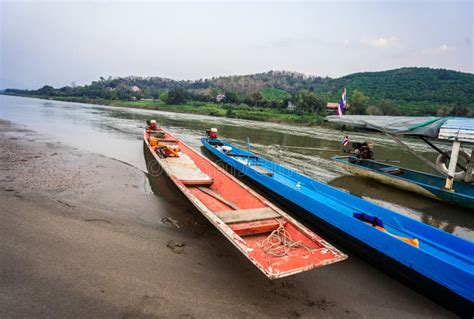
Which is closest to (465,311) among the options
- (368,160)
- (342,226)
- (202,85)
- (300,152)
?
(342,226)

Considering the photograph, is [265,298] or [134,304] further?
[265,298]

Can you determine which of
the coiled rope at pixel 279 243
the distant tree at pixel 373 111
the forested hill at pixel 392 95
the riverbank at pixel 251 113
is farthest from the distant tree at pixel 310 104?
the coiled rope at pixel 279 243

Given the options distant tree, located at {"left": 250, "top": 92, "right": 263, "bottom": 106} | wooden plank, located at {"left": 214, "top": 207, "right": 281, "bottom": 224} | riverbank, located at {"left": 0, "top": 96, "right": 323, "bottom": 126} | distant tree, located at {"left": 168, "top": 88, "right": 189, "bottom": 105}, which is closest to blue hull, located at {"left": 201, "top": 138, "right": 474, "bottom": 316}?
wooden plank, located at {"left": 214, "top": 207, "right": 281, "bottom": 224}

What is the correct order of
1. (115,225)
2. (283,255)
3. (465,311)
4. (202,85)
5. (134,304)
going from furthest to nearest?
(202,85) → (115,225) → (283,255) → (465,311) → (134,304)

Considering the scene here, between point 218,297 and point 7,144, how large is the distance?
441 inches

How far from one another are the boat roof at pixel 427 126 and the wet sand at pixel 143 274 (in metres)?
4.57

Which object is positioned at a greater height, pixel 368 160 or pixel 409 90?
pixel 409 90

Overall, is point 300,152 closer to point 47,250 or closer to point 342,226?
point 342,226

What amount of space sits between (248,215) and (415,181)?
7022 mm

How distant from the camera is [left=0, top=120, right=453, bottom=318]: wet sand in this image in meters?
2.89

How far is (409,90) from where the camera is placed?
5434cm

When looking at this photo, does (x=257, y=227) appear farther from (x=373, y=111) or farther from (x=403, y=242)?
(x=373, y=111)

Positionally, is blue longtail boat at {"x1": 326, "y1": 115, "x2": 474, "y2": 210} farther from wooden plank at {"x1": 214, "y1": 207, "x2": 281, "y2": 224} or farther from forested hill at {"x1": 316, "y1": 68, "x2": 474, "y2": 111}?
forested hill at {"x1": 316, "y1": 68, "x2": 474, "y2": 111}

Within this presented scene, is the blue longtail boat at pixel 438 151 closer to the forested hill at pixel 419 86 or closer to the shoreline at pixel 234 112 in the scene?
the shoreline at pixel 234 112
